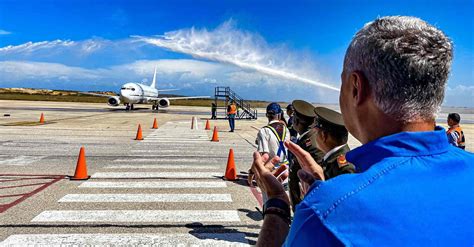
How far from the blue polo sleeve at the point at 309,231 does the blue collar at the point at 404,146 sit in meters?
0.25

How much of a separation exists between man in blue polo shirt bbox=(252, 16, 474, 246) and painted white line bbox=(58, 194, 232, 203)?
238 inches

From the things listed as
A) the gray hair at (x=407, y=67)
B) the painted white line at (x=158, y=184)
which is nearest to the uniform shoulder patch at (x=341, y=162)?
the gray hair at (x=407, y=67)

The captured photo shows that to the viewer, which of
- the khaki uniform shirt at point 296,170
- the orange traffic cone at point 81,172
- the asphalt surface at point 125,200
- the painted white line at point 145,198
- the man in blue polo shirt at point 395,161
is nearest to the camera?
the man in blue polo shirt at point 395,161

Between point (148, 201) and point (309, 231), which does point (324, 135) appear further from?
point (148, 201)

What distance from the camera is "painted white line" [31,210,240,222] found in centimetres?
596

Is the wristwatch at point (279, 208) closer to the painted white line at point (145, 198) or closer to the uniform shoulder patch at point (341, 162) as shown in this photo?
the uniform shoulder patch at point (341, 162)

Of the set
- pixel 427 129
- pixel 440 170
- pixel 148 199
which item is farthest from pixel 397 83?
pixel 148 199

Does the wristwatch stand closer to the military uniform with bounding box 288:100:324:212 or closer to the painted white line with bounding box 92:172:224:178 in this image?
the military uniform with bounding box 288:100:324:212

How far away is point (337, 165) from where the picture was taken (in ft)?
11.1

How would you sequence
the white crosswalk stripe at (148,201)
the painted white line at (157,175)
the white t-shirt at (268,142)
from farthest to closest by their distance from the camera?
the painted white line at (157,175), the white t-shirt at (268,142), the white crosswalk stripe at (148,201)

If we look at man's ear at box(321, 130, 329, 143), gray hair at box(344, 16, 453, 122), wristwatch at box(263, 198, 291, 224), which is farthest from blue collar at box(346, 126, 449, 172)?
man's ear at box(321, 130, 329, 143)

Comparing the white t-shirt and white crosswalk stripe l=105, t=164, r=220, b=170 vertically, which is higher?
the white t-shirt

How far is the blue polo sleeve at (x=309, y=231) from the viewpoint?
1.13m

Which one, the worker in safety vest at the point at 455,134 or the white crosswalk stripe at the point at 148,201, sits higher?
the worker in safety vest at the point at 455,134
